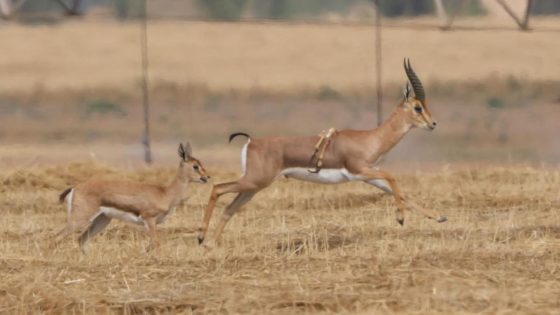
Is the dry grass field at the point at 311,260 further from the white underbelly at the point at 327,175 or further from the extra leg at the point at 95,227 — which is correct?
the white underbelly at the point at 327,175

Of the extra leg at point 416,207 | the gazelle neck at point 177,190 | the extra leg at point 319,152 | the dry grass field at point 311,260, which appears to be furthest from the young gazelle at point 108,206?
the extra leg at point 416,207

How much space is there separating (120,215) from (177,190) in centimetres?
90

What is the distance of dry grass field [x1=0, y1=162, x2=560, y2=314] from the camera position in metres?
12.6

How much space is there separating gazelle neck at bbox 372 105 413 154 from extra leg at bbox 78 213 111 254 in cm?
283

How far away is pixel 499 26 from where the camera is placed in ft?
99.0

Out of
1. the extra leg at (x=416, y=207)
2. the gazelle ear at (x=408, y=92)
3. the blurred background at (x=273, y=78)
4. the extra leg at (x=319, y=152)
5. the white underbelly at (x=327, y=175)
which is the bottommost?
the blurred background at (x=273, y=78)

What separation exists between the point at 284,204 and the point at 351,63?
10963 mm

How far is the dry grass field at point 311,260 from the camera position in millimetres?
12633

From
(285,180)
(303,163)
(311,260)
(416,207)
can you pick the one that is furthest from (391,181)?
(285,180)

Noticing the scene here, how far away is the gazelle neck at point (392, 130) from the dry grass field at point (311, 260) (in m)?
0.79

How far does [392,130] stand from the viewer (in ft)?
59.5

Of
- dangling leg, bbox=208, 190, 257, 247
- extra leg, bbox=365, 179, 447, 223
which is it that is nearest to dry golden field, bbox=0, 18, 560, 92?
dangling leg, bbox=208, 190, 257, 247

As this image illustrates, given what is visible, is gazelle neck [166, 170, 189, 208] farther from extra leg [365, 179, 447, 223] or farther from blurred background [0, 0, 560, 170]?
blurred background [0, 0, 560, 170]

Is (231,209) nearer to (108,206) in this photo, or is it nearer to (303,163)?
(303,163)
